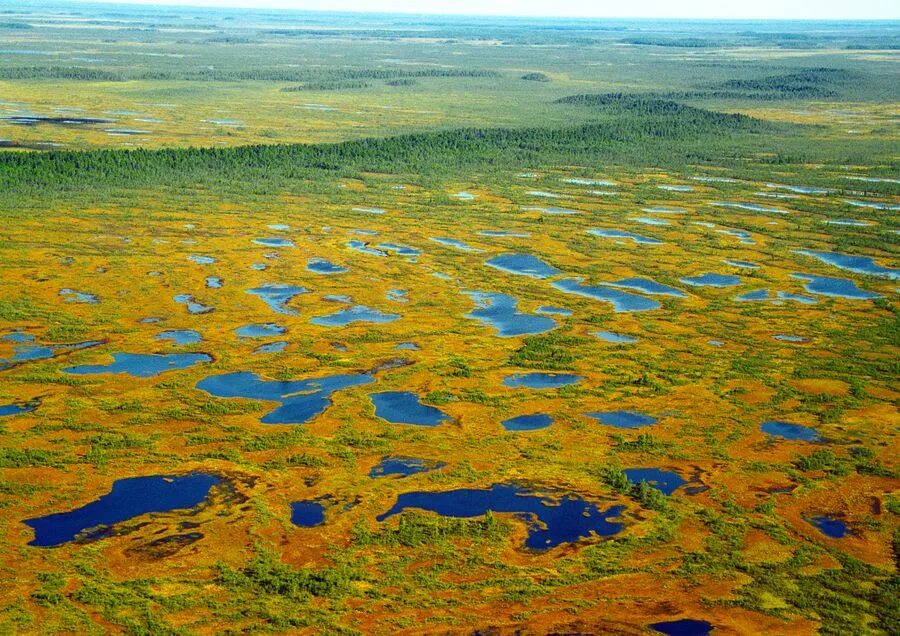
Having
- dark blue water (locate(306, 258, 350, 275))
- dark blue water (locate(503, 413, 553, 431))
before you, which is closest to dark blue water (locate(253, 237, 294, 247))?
dark blue water (locate(306, 258, 350, 275))

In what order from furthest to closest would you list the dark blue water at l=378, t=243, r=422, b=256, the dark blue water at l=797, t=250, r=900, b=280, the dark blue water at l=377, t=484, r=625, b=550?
the dark blue water at l=378, t=243, r=422, b=256
the dark blue water at l=797, t=250, r=900, b=280
the dark blue water at l=377, t=484, r=625, b=550

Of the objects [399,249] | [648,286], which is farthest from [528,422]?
[399,249]

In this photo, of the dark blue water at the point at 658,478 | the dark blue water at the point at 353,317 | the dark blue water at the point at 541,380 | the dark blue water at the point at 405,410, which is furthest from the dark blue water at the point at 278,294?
the dark blue water at the point at 658,478

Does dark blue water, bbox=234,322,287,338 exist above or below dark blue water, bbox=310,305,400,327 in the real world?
above

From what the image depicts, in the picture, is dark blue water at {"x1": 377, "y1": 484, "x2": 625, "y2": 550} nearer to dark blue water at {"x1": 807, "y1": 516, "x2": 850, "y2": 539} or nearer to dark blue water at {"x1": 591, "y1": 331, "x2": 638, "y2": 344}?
dark blue water at {"x1": 807, "y1": 516, "x2": 850, "y2": 539}

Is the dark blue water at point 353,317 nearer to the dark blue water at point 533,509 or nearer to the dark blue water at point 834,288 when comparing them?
the dark blue water at point 533,509

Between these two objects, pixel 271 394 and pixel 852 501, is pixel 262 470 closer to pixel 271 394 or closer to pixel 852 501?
pixel 271 394
